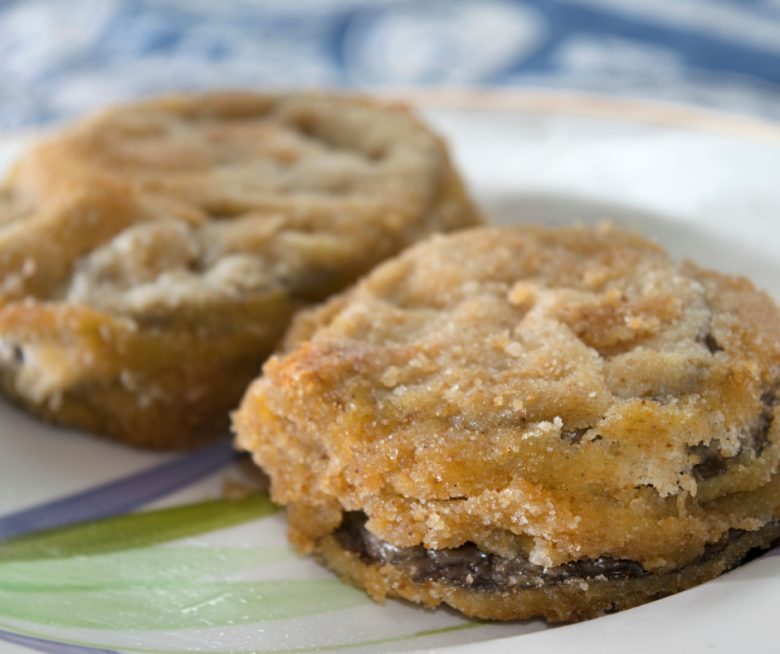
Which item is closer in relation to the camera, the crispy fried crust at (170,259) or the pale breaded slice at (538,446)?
the pale breaded slice at (538,446)

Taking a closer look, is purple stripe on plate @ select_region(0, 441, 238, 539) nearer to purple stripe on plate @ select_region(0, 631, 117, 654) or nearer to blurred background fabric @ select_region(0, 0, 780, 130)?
purple stripe on plate @ select_region(0, 631, 117, 654)

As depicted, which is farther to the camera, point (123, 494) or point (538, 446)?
point (123, 494)

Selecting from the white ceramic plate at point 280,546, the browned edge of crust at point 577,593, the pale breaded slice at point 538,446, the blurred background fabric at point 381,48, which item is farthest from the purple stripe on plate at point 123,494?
the blurred background fabric at point 381,48

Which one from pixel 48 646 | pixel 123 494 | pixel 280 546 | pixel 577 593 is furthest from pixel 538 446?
pixel 123 494

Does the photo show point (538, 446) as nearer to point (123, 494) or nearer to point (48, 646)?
point (48, 646)

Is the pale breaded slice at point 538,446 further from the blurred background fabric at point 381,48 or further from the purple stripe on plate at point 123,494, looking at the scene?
the blurred background fabric at point 381,48
